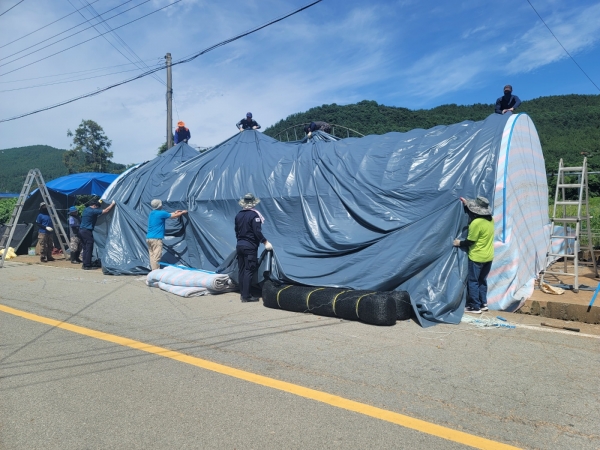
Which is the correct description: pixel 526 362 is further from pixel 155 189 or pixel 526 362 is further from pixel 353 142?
pixel 155 189

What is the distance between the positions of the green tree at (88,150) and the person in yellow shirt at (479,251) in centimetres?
4465

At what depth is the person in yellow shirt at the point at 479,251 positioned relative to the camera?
24.1ft

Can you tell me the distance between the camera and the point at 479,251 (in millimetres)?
7359

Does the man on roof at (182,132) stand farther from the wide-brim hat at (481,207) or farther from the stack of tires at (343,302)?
the wide-brim hat at (481,207)

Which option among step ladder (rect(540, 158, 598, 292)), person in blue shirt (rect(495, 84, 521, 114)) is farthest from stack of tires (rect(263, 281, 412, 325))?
person in blue shirt (rect(495, 84, 521, 114))

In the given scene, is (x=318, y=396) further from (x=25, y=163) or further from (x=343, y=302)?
(x=25, y=163)

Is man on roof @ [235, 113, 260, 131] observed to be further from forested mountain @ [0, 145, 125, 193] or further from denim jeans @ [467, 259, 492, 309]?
forested mountain @ [0, 145, 125, 193]

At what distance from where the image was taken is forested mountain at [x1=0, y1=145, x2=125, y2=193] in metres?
91.7

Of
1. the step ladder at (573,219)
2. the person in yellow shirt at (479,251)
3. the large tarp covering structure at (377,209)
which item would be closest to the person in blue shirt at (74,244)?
the large tarp covering structure at (377,209)

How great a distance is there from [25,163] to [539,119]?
104495mm

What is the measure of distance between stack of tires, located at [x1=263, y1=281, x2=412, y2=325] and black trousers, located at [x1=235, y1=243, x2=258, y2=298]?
19.7 inches

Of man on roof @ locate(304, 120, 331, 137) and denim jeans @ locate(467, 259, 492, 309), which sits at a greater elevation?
man on roof @ locate(304, 120, 331, 137)

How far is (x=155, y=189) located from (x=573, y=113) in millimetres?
57453

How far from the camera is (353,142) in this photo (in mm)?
10336
